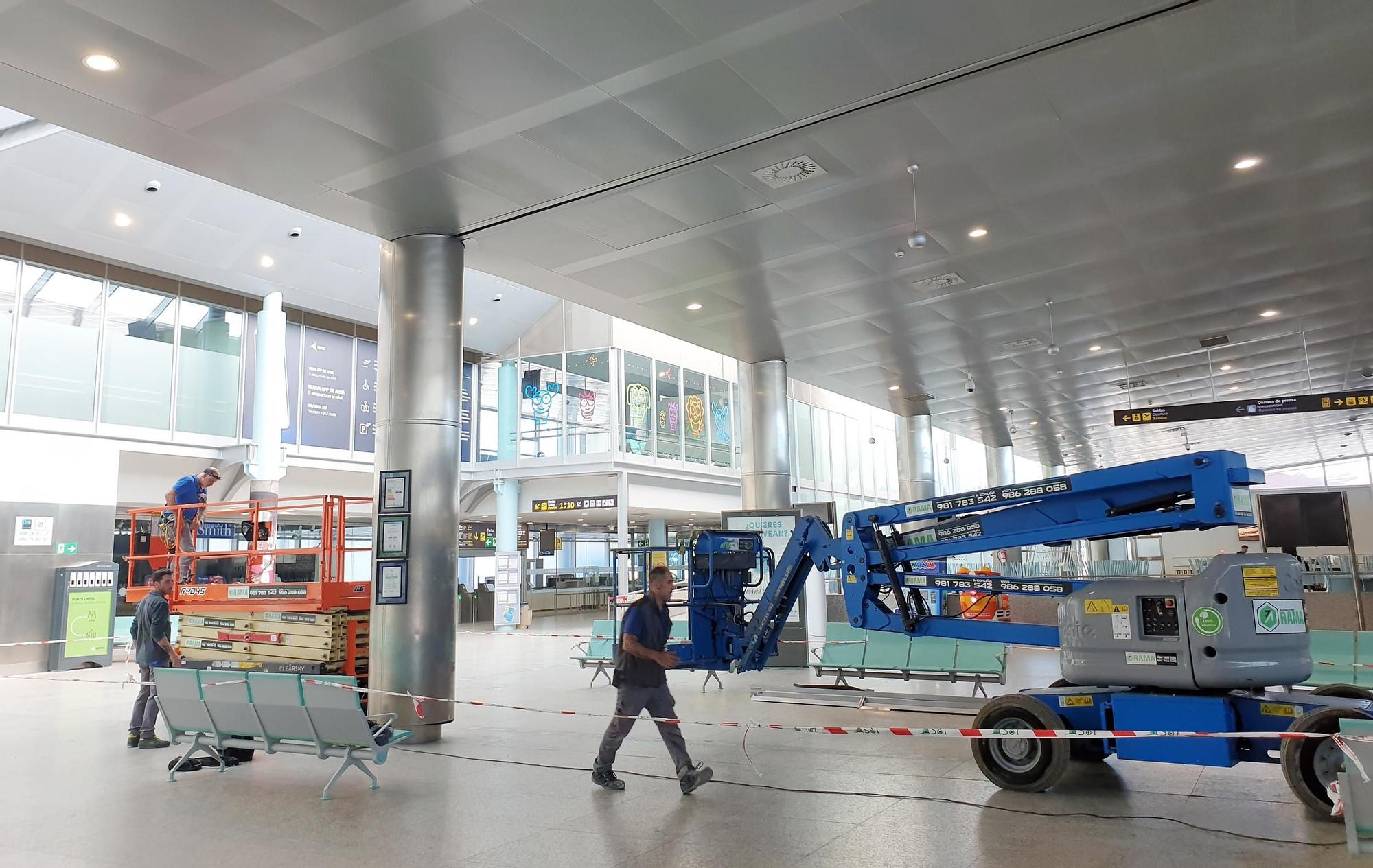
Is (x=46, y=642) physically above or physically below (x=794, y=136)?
below

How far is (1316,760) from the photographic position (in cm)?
588

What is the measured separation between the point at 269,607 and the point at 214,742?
175cm

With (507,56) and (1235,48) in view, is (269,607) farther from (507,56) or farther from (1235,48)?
(1235,48)

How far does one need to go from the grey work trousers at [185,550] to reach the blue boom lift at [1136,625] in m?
7.63

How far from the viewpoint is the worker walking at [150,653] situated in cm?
920

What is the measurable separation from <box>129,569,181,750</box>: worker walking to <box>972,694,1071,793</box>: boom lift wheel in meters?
7.73

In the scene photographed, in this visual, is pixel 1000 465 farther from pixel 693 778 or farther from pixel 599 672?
pixel 693 778

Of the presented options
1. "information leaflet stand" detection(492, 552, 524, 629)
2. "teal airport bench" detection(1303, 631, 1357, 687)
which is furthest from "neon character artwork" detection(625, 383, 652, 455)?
"teal airport bench" detection(1303, 631, 1357, 687)

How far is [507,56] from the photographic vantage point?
265 inches

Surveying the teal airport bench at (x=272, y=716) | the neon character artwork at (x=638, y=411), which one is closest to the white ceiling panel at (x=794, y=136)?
the teal airport bench at (x=272, y=716)

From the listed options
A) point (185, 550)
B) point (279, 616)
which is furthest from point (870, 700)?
point (185, 550)

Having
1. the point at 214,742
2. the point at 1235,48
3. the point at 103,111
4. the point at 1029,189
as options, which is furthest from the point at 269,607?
the point at 1235,48

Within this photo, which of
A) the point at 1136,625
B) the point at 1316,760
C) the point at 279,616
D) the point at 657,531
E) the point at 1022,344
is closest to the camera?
the point at 1316,760

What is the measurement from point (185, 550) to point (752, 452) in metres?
8.82
